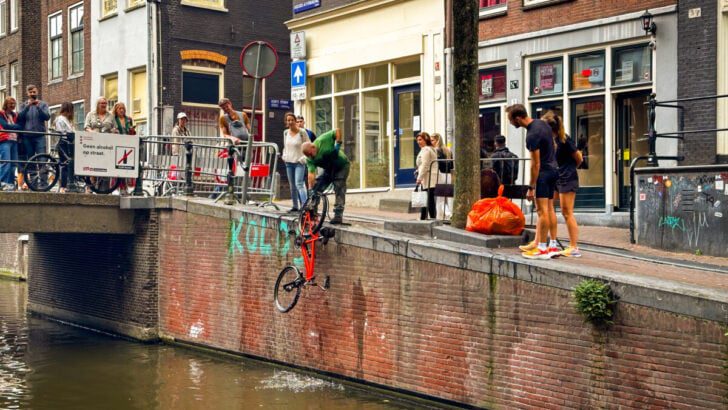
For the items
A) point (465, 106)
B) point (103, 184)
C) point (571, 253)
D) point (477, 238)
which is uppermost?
point (465, 106)

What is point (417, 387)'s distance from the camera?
1258cm

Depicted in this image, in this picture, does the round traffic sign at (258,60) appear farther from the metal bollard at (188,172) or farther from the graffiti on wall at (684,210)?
the graffiti on wall at (684,210)

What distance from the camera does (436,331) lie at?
12.3 metres

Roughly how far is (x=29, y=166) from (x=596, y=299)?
11.1 metres

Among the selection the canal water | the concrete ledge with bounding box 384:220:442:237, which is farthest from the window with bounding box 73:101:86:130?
the concrete ledge with bounding box 384:220:442:237

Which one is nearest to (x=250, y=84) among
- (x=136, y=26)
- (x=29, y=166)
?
(x=136, y=26)

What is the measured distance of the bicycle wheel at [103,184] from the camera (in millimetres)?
18375

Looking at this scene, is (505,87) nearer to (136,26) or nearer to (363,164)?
(363,164)

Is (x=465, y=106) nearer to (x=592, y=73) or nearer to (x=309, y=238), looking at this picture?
(x=309, y=238)

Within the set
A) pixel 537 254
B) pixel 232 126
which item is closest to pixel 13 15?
pixel 232 126

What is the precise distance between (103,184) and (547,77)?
8.46m

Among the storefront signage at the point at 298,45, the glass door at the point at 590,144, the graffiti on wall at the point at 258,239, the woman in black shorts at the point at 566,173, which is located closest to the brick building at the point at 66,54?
the storefront signage at the point at 298,45

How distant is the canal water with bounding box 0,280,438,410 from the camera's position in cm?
1319

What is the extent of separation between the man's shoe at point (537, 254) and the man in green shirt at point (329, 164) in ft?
11.4
